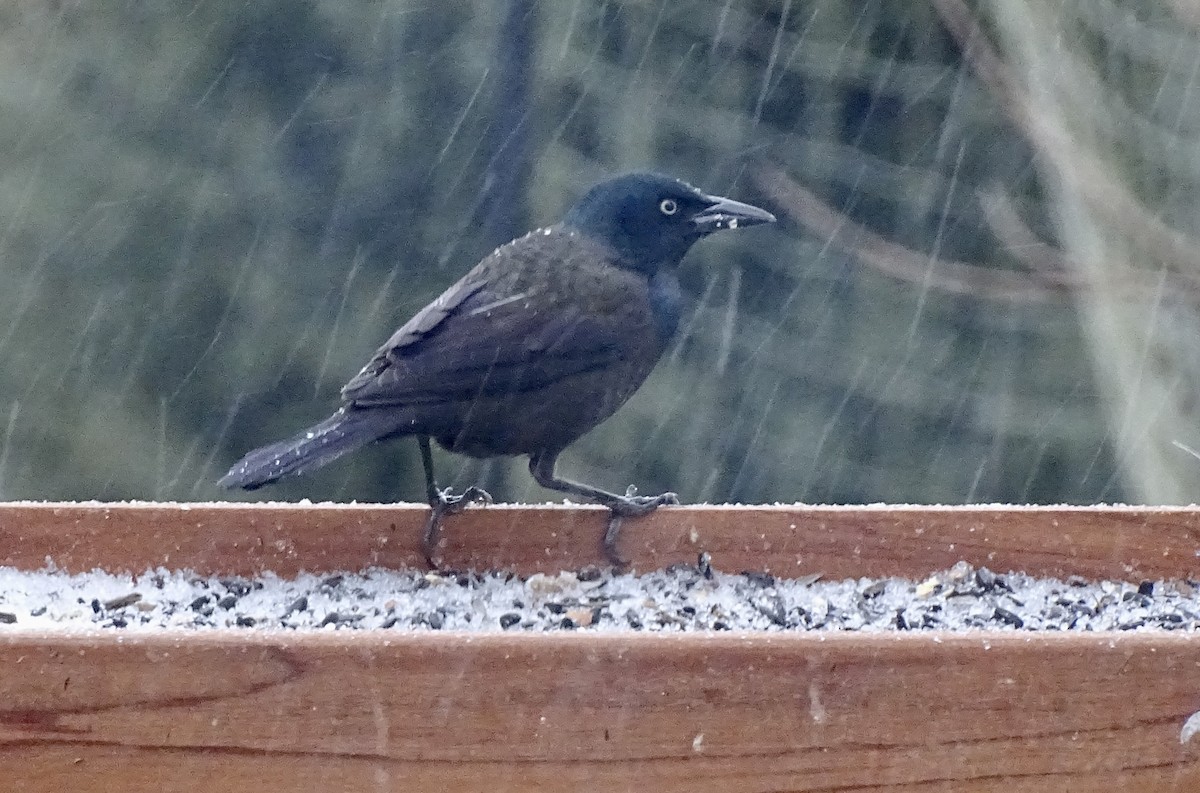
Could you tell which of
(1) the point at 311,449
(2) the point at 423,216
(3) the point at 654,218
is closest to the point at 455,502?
(1) the point at 311,449

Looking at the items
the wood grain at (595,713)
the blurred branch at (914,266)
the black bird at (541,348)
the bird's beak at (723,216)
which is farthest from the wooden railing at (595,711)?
the blurred branch at (914,266)

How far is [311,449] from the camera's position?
2.94m

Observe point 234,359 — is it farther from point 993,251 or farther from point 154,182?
point 993,251

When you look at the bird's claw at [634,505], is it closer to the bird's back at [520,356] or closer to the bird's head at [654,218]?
the bird's back at [520,356]

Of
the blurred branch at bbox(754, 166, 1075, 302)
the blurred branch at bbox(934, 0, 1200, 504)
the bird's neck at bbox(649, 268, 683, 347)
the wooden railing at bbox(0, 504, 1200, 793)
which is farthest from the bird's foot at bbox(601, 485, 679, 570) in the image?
the blurred branch at bbox(934, 0, 1200, 504)

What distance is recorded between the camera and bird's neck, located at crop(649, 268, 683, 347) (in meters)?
3.41

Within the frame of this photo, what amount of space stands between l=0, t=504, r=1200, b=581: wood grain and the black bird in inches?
3.7

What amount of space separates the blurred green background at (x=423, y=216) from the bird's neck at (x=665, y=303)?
182cm

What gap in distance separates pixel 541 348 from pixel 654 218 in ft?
1.66

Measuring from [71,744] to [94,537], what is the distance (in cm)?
108

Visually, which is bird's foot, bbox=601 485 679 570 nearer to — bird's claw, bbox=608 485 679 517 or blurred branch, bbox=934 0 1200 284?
bird's claw, bbox=608 485 679 517

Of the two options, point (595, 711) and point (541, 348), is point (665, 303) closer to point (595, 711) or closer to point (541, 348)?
point (541, 348)

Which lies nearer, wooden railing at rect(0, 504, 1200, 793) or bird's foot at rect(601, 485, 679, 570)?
wooden railing at rect(0, 504, 1200, 793)

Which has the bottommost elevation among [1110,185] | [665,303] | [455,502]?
[455,502]
